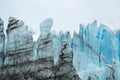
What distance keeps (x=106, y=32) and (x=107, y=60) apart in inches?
49.6

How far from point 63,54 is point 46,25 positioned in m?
1.75

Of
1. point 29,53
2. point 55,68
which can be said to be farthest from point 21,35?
point 55,68

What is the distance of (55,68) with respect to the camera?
1930cm

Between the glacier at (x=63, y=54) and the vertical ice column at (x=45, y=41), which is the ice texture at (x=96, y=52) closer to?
the glacier at (x=63, y=54)

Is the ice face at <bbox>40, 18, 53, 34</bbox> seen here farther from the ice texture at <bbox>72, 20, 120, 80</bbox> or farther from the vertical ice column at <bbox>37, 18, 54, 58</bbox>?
the ice texture at <bbox>72, 20, 120, 80</bbox>

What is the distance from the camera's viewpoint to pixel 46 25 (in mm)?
20141

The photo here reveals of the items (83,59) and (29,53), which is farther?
(29,53)

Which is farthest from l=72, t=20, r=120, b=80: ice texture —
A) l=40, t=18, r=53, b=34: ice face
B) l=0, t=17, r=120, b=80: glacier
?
l=40, t=18, r=53, b=34: ice face

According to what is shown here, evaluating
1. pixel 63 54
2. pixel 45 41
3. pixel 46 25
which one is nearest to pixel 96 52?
pixel 63 54

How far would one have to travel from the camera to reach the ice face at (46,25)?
2002cm

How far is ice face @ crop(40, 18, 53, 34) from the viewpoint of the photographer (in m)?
20.0

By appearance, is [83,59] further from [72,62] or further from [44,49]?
[44,49]

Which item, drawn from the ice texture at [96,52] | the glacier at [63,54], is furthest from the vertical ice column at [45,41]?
the ice texture at [96,52]

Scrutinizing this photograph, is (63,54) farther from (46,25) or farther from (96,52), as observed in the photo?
(46,25)
